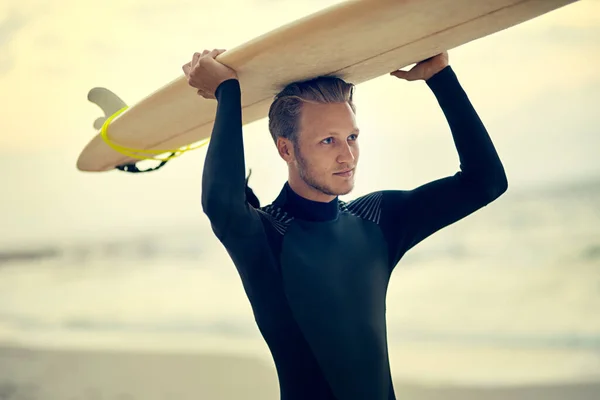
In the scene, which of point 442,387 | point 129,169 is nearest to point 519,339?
point 442,387

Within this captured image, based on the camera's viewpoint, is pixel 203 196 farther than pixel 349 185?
No

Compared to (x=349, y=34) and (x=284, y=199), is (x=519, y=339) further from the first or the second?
(x=349, y=34)

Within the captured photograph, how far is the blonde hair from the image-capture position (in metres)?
1.01

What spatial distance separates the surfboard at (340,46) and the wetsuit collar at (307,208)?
0.19 metres

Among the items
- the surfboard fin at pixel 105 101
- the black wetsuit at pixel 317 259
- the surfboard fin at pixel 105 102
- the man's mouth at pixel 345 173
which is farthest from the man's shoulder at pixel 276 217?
the surfboard fin at pixel 105 101

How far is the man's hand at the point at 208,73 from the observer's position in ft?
3.07

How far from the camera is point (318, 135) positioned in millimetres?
989

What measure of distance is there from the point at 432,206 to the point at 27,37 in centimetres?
193

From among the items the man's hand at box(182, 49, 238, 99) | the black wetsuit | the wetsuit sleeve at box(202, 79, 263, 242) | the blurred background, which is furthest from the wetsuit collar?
the blurred background

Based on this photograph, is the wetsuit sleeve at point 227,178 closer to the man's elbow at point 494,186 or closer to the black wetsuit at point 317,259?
the black wetsuit at point 317,259

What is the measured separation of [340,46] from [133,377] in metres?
1.63

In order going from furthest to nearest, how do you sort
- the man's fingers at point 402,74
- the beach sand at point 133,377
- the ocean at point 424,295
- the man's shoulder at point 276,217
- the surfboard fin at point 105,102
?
the beach sand at point 133,377
the ocean at point 424,295
the surfboard fin at point 105,102
the man's fingers at point 402,74
the man's shoulder at point 276,217

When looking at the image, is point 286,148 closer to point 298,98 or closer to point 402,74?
point 298,98

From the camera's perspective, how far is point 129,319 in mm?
2311
